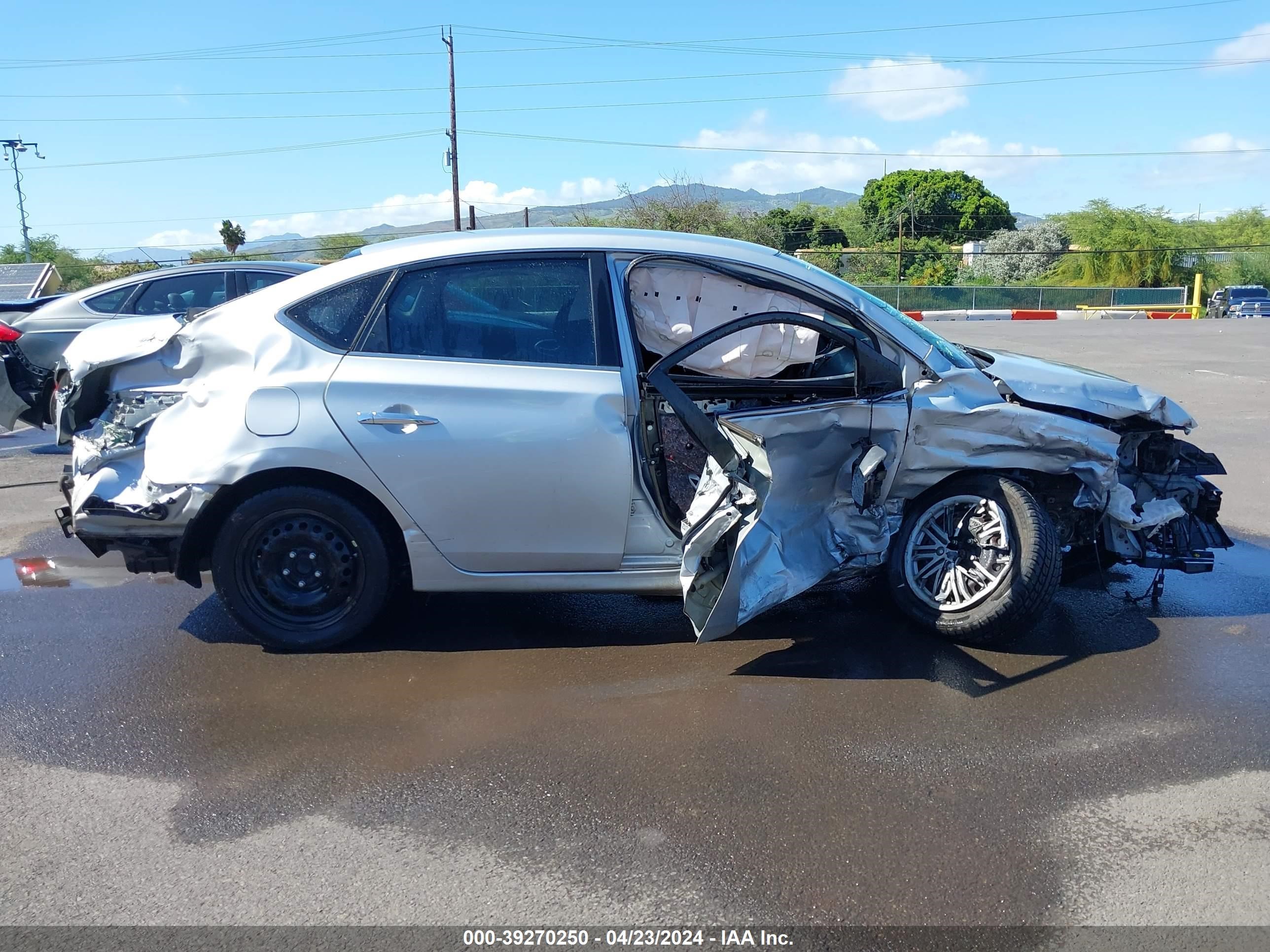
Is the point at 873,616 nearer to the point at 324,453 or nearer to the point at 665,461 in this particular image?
the point at 665,461

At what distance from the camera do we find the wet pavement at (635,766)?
2924 mm

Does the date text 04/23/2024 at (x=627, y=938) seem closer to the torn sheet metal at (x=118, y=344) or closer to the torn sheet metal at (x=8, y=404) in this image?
the torn sheet metal at (x=118, y=344)

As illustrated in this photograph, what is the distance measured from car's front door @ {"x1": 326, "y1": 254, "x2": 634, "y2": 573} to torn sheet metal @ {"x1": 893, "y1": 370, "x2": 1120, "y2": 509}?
1294 mm

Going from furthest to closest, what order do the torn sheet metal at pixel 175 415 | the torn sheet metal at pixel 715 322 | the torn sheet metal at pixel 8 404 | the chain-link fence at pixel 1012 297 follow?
the chain-link fence at pixel 1012 297 < the torn sheet metal at pixel 8 404 < the torn sheet metal at pixel 715 322 < the torn sheet metal at pixel 175 415

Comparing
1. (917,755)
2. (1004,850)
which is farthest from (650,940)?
(917,755)

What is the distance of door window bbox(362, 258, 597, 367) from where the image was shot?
14.6 ft

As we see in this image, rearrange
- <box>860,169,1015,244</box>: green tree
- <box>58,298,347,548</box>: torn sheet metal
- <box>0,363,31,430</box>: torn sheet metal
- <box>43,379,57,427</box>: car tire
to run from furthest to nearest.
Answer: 1. <box>860,169,1015,244</box>: green tree
2. <box>43,379,57,427</box>: car tire
3. <box>0,363,31,430</box>: torn sheet metal
4. <box>58,298,347,548</box>: torn sheet metal

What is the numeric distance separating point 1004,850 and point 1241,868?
2.22ft

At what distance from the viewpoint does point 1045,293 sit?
157 ft

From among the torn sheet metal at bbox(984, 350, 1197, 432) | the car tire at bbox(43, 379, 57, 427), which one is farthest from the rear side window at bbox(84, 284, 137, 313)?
the torn sheet metal at bbox(984, 350, 1197, 432)

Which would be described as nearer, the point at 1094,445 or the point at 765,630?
the point at 1094,445

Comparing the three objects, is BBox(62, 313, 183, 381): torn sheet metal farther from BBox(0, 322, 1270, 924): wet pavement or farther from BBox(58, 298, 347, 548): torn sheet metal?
BBox(0, 322, 1270, 924): wet pavement

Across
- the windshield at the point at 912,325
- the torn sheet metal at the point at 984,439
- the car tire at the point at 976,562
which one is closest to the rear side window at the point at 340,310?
the windshield at the point at 912,325

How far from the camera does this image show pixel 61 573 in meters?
5.95
